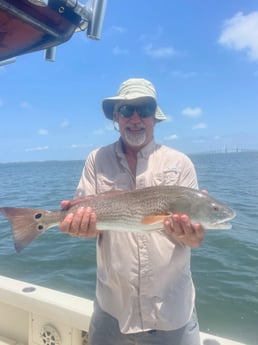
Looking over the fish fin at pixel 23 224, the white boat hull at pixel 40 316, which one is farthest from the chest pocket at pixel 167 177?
the white boat hull at pixel 40 316

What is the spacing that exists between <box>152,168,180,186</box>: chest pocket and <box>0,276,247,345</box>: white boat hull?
2.01 meters

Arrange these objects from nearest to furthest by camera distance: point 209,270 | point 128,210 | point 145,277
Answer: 1. point 145,277
2. point 128,210
3. point 209,270

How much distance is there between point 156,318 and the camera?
2.91m


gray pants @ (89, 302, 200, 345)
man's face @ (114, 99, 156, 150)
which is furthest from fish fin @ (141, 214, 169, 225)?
gray pants @ (89, 302, 200, 345)

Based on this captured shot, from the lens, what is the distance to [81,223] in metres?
3.10

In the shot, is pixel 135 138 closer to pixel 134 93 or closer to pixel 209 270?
pixel 134 93

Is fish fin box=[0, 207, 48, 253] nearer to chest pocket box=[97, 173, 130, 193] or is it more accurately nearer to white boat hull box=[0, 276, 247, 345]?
chest pocket box=[97, 173, 130, 193]

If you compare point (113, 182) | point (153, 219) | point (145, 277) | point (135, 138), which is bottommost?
point (145, 277)

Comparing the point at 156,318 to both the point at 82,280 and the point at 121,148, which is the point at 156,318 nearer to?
the point at 121,148

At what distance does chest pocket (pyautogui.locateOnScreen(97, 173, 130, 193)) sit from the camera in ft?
11.0

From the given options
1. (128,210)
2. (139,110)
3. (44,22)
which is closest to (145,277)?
(128,210)

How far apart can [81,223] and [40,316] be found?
7.63 ft

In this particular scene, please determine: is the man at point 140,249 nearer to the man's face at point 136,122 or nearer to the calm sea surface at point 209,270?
the man's face at point 136,122

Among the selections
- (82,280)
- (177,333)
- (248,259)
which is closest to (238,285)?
(248,259)
